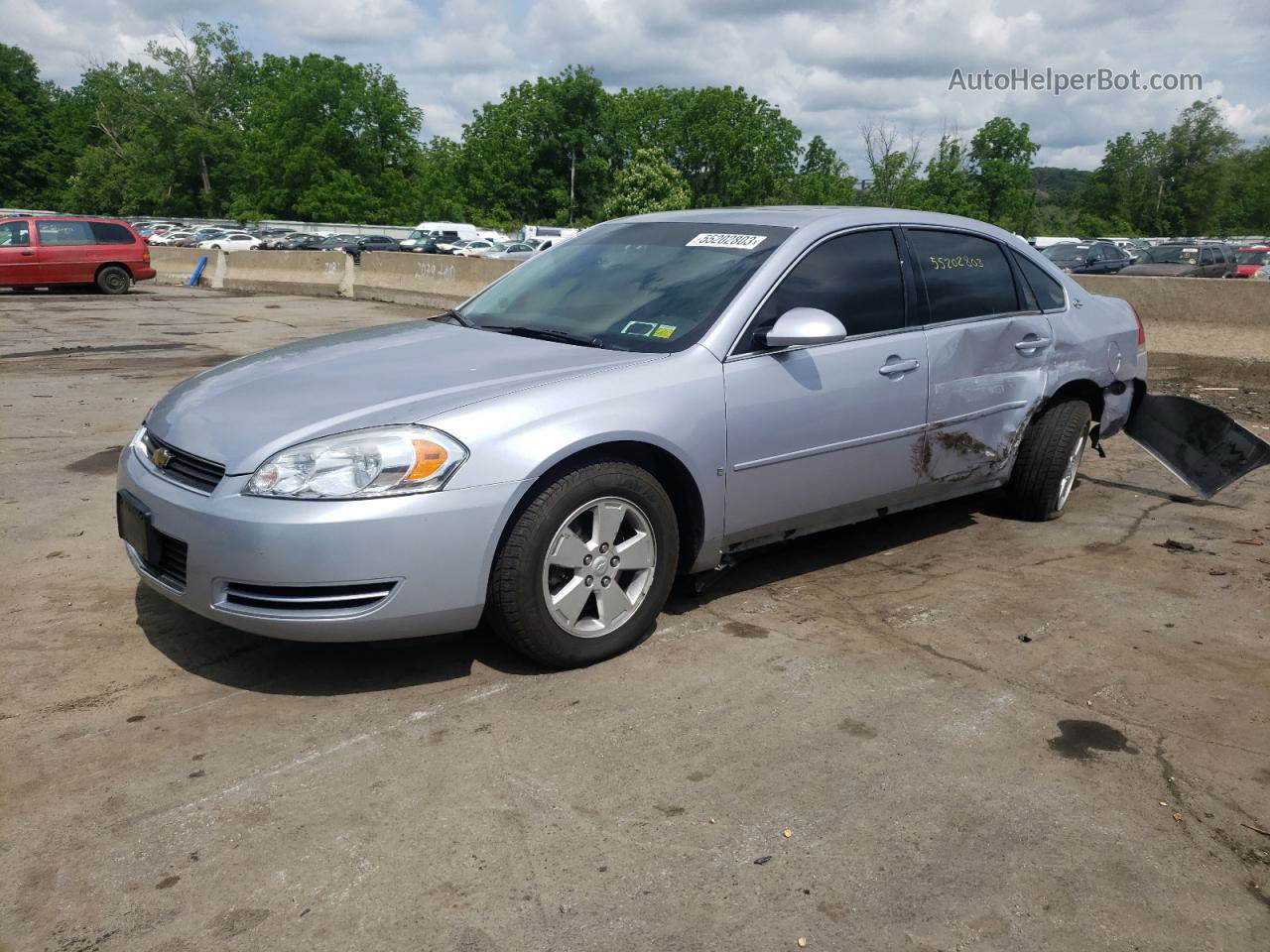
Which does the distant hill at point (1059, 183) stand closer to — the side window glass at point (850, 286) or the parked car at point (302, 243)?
the parked car at point (302, 243)

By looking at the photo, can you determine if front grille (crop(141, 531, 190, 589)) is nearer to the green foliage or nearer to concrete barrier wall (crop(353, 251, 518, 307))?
concrete barrier wall (crop(353, 251, 518, 307))

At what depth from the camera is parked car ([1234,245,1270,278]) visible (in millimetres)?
33812

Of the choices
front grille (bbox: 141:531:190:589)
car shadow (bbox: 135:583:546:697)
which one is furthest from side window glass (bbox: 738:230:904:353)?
front grille (bbox: 141:531:190:589)

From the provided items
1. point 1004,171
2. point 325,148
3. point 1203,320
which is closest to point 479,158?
point 325,148

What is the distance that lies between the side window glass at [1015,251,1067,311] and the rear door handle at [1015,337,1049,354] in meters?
0.22

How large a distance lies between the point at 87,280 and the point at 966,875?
23306 mm

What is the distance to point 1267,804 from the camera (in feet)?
10.2

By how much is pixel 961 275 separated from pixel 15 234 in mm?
21395

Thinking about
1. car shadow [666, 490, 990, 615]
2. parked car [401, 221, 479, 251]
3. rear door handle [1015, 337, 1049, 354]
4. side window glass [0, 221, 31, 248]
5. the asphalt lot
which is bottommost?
the asphalt lot

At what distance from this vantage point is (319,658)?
13.0ft

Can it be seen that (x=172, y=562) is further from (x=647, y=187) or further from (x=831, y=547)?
(x=647, y=187)

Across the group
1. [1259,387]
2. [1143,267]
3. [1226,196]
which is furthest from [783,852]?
[1226,196]

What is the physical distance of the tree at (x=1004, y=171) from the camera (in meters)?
99.2

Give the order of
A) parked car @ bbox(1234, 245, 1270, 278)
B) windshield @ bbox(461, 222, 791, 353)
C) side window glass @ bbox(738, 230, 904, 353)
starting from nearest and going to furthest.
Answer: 1. windshield @ bbox(461, 222, 791, 353)
2. side window glass @ bbox(738, 230, 904, 353)
3. parked car @ bbox(1234, 245, 1270, 278)
